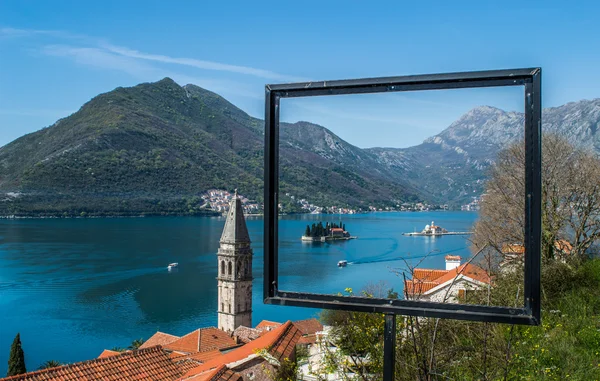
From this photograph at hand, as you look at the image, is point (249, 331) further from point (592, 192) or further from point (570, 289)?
point (570, 289)

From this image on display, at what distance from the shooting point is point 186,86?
141 metres

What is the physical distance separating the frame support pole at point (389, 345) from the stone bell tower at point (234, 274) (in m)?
25.6

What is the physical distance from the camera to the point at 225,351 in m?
17.2

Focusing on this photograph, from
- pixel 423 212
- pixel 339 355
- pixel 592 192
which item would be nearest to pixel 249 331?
pixel 592 192

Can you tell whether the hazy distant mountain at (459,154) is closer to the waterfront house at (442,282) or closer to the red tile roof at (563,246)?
the waterfront house at (442,282)

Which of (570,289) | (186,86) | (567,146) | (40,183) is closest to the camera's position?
(570,289)

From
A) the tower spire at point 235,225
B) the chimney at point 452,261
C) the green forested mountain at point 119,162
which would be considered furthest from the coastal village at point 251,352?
the green forested mountain at point 119,162

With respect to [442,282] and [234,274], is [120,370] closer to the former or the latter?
[442,282]

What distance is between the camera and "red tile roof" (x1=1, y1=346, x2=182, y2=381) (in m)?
7.09

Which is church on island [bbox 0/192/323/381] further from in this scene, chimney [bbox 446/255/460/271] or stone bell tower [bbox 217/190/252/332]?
chimney [bbox 446/255/460/271]

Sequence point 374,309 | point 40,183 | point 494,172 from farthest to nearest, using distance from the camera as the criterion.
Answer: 1. point 40,183
2. point 494,172
3. point 374,309

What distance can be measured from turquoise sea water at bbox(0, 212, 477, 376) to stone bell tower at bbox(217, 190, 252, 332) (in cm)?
348

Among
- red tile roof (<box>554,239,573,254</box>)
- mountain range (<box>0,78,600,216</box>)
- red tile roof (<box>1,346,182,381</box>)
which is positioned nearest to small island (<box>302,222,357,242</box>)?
mountain range (<box>0,78,600,216</box>)

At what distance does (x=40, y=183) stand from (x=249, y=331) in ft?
229
